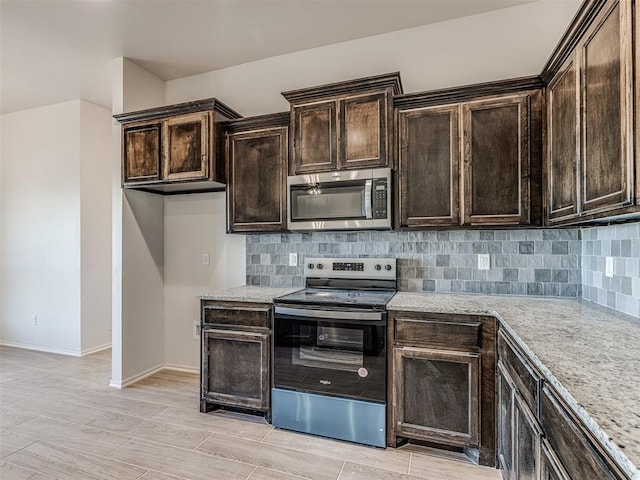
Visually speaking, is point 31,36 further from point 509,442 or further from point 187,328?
point 509,442

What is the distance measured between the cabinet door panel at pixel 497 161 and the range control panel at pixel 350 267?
0.73 metres

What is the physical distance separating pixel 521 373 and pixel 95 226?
4.83 meters

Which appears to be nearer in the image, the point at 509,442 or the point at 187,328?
the point at 509,442

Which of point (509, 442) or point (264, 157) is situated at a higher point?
point (264, 157)

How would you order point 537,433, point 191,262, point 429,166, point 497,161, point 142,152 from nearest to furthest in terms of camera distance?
point 537,433 < point 497,161 < point 429,166 < point 142,152 < point 191,262

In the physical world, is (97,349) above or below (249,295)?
below

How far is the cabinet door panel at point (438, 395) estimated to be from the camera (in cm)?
212

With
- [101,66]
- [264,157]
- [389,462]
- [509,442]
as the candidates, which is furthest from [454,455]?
[101,66]

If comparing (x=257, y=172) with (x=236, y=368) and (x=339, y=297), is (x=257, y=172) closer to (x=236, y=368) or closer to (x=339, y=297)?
(x=339, y=297)

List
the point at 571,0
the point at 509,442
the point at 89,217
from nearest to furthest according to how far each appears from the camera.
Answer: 1. the point at 509,442
2. the point at 571,0
3. the point at 89,217

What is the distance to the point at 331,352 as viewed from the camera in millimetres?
2400

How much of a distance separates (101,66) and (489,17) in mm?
3627

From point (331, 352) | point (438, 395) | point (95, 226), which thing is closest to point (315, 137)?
point (331, 352)

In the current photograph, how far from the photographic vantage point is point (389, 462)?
2.15 metres
